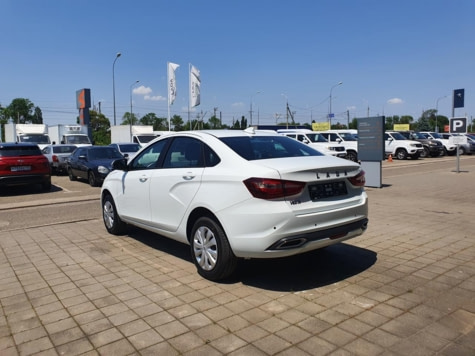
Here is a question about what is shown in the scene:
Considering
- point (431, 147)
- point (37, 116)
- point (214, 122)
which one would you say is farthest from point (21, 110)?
point (431, 147)

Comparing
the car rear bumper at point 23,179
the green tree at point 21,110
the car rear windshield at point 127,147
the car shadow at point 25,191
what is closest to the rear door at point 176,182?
the car rear bumper at point 23,179

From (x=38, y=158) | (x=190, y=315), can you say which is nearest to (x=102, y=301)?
(x=190, y=315)

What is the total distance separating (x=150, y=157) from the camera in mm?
5730

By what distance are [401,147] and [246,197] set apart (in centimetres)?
2566

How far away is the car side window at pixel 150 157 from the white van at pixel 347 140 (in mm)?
19472

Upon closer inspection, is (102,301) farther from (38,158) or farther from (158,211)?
(38,158)

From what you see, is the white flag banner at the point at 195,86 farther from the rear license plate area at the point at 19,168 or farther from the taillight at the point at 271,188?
the taillight at the point at 271,188

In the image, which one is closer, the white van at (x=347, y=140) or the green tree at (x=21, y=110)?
the white van at (x=347, y=140)

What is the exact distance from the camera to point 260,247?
3926mm

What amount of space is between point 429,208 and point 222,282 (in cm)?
621

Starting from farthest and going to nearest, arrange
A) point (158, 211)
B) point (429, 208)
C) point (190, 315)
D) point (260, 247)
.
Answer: point (429, 208) → point (158, 211) → point (260, 247) → point (190, 315)

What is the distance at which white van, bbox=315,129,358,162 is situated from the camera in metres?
24.2

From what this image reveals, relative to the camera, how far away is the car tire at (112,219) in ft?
21.9

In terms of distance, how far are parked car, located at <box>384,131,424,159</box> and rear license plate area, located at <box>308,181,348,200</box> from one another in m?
24.4
